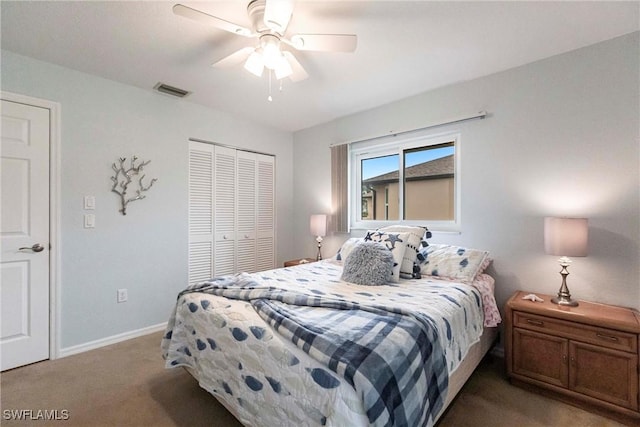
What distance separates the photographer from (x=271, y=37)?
1748 mm

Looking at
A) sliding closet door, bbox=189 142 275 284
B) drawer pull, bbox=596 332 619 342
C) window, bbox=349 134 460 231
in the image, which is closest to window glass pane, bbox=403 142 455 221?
window, bbox=349 134 460 231

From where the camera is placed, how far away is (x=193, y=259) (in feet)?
10.6

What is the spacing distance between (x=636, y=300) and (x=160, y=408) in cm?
325

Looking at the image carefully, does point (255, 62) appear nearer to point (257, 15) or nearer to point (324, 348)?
point (257, 15)

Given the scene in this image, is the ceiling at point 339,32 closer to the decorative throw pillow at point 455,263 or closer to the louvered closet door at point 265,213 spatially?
the louvered closet door at point 265,213

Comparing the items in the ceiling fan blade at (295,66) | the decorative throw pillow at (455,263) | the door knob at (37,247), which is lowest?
the decorative throw pillow at (455,263)

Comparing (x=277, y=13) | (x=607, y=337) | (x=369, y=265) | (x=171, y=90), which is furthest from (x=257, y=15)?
(x=607, y=337)

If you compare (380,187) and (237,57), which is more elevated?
(237,57)

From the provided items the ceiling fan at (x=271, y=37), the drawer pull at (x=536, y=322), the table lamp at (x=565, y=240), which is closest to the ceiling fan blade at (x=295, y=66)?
the ceiling fan at (x=271, y=37)

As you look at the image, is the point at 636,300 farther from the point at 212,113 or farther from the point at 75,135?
the point at 75,135

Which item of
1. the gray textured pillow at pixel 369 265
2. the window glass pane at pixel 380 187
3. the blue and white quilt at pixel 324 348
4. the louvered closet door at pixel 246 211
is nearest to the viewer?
the blue and white quilt at pixel 324 348

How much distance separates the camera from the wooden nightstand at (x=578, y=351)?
5.32 feet

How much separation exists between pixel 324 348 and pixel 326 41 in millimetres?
1689

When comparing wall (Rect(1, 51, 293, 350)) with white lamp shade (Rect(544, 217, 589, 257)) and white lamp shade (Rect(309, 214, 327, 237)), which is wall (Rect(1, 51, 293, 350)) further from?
white lamp shade (Rect(544, 217, 589, 257))
